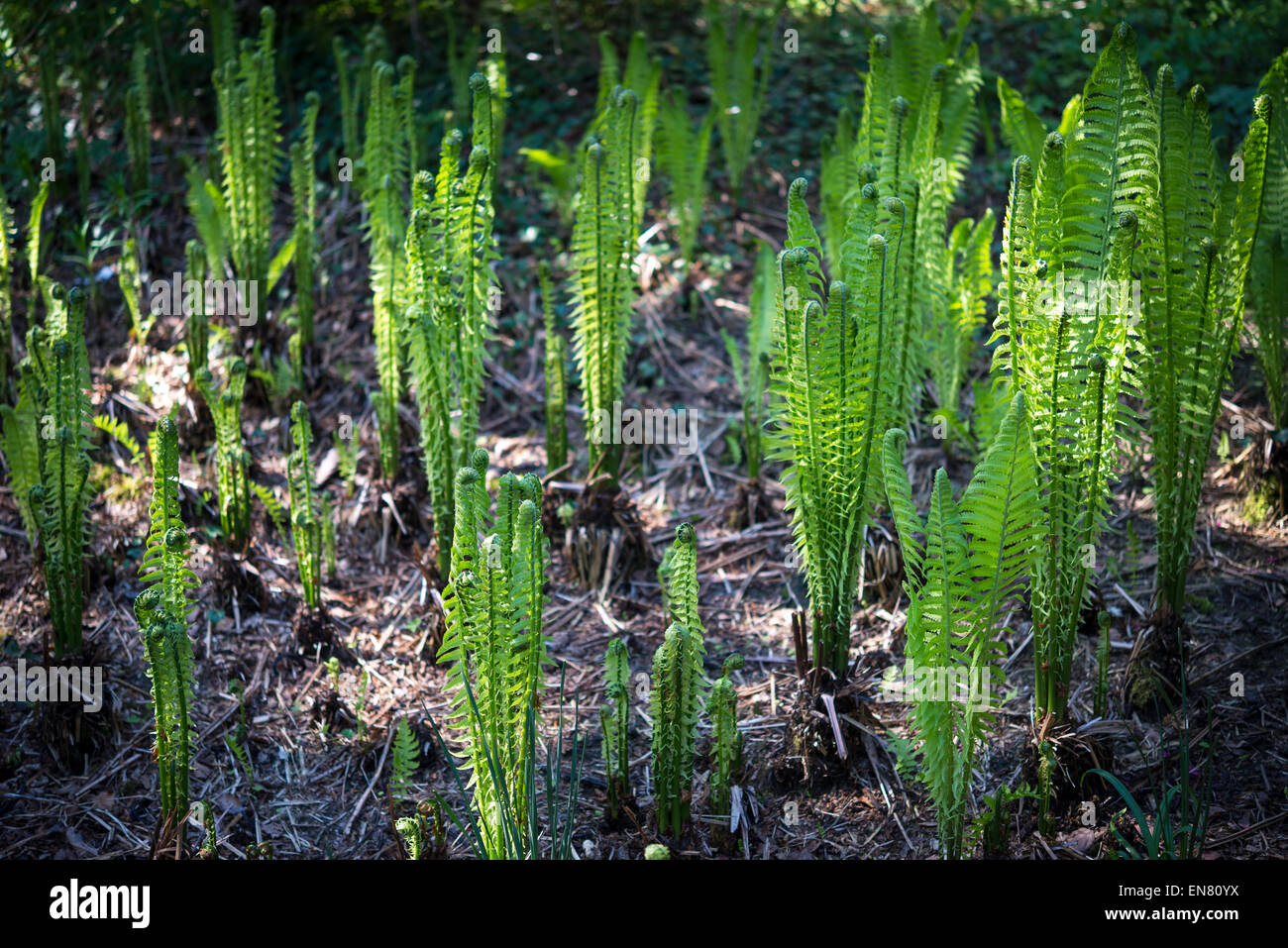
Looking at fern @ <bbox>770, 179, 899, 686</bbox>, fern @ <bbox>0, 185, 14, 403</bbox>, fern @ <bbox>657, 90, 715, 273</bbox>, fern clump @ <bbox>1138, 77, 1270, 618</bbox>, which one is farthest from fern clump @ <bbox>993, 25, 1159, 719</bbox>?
fern @ <bbox>0, 185, 14, 403</bbox>

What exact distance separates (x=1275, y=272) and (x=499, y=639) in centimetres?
276

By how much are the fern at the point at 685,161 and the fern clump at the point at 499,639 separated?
2662 millimetres

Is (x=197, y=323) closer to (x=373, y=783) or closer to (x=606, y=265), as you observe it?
(x=606, y=265)

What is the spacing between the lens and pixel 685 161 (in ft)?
16.1

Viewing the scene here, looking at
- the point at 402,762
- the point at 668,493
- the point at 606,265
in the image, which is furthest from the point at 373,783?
the point at 606,265

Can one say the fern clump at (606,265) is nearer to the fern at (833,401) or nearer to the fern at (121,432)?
the fern at (833,401)

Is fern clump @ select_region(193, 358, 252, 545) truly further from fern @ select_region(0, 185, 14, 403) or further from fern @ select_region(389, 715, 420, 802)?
fern @ select_region(0, 185, 14, 403)

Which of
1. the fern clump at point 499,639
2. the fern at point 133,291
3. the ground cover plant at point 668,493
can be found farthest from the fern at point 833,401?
the fern at point 133,291

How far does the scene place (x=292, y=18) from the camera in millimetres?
6449

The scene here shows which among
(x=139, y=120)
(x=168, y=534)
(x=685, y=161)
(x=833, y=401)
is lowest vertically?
(x=168, y=534)

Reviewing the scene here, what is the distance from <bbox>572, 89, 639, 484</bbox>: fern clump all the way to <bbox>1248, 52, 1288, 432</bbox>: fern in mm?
2014

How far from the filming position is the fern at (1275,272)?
3521 millimetres

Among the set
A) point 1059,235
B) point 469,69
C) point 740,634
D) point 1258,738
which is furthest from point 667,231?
point 1258,738
